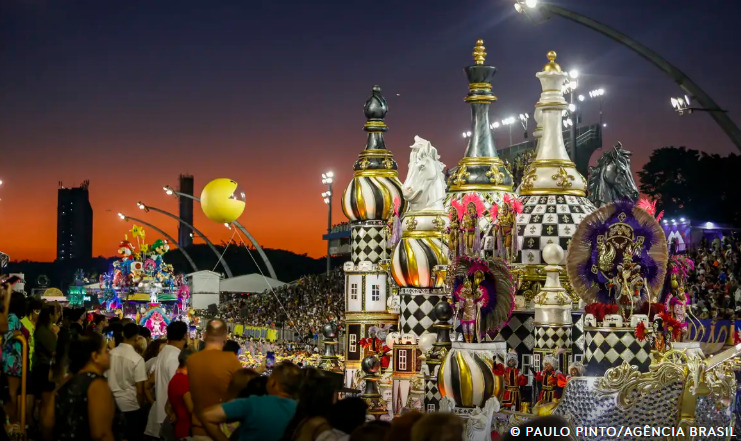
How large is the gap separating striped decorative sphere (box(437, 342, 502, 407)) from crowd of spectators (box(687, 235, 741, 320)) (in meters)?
12.3

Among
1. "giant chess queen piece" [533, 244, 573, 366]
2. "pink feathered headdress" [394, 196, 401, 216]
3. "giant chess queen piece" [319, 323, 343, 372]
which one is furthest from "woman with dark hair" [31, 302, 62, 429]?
"pink feathered headdress" [394, 196, 401, 216]

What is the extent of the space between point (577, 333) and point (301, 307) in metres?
34.7

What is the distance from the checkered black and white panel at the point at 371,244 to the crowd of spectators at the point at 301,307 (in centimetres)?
1678

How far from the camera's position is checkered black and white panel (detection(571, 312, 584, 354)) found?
1742 centimetres

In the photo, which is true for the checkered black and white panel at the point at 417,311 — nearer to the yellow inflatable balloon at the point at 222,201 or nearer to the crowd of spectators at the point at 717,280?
the yellow inflatable balloon at the point at 222,201

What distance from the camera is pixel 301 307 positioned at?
52.0 m

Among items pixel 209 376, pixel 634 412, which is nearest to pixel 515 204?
pixel 634 412

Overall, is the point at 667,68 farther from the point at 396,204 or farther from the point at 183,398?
the point at 396,204

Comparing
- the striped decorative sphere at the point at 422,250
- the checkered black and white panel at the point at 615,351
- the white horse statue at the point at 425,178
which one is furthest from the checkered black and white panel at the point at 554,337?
the white horse statue at the point at 425,178

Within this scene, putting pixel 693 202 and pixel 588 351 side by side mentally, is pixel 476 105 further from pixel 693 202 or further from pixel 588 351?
pixel 693 202

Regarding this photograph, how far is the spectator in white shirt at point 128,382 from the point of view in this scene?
12.8 meters

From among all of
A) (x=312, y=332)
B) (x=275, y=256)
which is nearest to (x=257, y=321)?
(x=312, y=332)

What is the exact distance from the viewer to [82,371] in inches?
396

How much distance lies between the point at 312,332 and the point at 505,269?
2405 centimetres
